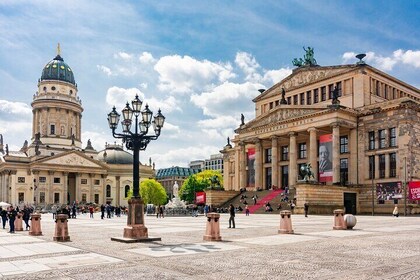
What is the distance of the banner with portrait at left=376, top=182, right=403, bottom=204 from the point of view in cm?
5447

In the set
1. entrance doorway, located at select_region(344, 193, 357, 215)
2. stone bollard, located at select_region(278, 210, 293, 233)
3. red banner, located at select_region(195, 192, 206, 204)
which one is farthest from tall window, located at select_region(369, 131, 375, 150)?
stone bollard, located at select_region(278, 210, 293, 233)

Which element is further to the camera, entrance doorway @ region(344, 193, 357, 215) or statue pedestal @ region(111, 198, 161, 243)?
entrance doorway @ region(344, 193, 357, 215)

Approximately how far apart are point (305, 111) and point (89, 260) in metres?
52.6

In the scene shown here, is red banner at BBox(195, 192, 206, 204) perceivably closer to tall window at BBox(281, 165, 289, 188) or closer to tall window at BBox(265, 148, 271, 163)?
tall window at BBox(265, 148, 271, 163)

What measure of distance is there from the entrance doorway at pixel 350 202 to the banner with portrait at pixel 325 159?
10.4 ft

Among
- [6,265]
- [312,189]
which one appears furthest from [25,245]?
[312,189]

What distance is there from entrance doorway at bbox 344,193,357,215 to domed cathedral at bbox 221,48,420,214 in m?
0.13

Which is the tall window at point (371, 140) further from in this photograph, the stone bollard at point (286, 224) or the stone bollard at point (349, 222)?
the stone bollard at point (286, 224)

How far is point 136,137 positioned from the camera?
20938 millimetres

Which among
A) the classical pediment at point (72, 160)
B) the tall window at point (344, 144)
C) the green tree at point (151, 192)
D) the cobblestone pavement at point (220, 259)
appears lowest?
the green tree at point (151, 192)

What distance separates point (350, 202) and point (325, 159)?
21.6 ft

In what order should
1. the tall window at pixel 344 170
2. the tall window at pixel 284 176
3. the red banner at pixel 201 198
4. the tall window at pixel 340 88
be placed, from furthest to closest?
the red banner at pixel 201 198 → the tall window at pixel 284 176 → the tall window at pixel 340 88 → the tall window at pixel 344 170

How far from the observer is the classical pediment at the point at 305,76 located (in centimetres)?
6625

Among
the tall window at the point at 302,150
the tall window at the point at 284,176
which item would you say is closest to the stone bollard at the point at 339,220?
the tall window at the point at 302,150
